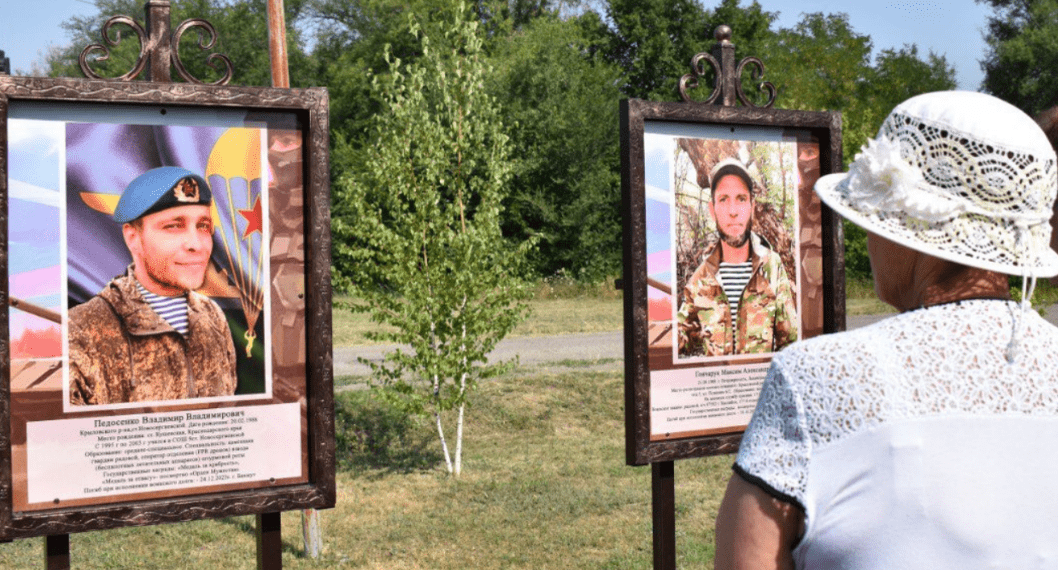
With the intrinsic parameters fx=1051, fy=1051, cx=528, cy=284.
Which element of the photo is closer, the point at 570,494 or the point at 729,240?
the point at 729,240

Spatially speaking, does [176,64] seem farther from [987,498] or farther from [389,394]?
[389,394]

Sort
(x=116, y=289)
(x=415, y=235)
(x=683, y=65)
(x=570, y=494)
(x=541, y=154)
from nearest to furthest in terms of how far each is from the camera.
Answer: (x=116, y=289) < (x=570, y=494) < (x=415, y=235) < (x=541, y=154) < (x=683, y=65)

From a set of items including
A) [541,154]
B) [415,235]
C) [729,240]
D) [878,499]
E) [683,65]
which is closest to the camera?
[878,499]

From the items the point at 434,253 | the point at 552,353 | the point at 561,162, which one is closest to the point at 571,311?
the point at 552,353

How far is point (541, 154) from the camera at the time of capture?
3344 cm

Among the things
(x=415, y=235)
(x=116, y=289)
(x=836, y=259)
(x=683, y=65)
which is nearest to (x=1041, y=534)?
(x=116, y=289)

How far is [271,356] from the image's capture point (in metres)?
3.33

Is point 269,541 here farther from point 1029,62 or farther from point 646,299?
point 1029,62

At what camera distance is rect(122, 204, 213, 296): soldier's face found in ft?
10.5

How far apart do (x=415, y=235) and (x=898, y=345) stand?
24.2 ft

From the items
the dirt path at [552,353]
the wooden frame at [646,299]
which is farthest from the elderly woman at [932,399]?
the dirt path at [552,353]

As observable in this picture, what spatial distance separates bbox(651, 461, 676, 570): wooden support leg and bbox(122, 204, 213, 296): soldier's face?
1.90 metres

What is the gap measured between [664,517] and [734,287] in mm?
960

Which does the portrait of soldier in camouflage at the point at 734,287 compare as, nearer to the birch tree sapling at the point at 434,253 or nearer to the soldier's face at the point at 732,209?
the soldier's face at the point at 732,209
